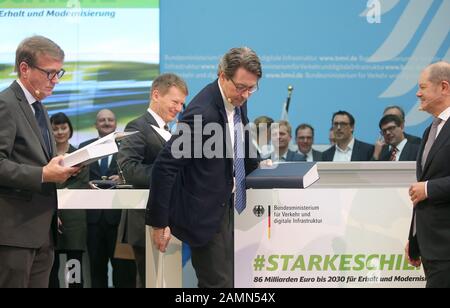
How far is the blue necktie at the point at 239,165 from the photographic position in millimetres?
3367

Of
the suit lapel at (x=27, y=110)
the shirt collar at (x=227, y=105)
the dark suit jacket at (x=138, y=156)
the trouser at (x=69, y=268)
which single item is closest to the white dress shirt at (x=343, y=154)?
the dark suit jacket at (x=138, y=156)

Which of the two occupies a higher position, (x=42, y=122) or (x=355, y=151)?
(x=42, y=122)

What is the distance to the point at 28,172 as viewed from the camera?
9.42 ft

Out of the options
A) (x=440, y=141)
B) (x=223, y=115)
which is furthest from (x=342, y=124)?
→ (x=223, y=115)

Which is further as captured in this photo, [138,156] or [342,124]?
[342,124]

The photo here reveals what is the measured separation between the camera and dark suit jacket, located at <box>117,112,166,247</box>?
402 cm

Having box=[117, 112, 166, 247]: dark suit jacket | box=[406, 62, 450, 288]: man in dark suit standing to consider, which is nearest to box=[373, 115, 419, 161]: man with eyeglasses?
box=[406, 62, 450, 288]: man in dark suit standing

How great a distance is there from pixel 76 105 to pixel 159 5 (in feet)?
4.10

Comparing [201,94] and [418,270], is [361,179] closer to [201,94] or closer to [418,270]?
[418,270]

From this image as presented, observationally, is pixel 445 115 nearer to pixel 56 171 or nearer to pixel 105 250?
pixel 56 171

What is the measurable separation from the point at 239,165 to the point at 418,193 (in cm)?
87

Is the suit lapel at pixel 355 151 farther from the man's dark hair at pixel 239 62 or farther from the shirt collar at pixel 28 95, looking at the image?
the shirt collar at pixel 28 95

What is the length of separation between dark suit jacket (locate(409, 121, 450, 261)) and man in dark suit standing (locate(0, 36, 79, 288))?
1680 mm

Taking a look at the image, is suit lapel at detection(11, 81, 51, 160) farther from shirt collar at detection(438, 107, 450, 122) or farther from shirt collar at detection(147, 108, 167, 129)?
shirt collar at detection(438, 107, 450, 122)
